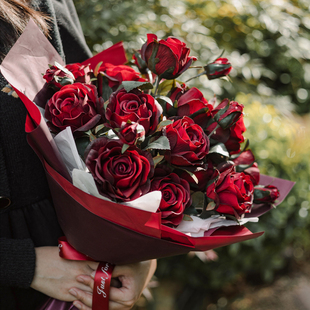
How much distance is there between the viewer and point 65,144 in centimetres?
63

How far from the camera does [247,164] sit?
0.85 metres

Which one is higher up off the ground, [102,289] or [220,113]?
[220,113]

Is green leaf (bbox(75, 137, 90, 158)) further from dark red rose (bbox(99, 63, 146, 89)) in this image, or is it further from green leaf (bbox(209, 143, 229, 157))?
green leaf (bbox(209, 143, 229, 157))

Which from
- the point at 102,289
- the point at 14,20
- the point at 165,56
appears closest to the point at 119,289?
the point at 102,289

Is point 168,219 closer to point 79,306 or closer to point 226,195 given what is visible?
point 226,195

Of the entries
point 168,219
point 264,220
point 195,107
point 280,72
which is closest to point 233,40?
point 280,72

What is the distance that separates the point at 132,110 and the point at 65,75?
0.68 ft

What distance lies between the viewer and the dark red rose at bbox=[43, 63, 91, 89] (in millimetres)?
677

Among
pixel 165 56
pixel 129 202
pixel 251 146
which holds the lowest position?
pixel 251 146

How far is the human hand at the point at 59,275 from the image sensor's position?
2.65ft

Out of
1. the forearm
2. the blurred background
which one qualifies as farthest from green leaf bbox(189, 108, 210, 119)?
the blurred background

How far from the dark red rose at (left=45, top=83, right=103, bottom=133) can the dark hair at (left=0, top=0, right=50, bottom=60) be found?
30 centimetres

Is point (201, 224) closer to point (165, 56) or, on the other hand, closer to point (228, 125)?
point (228, 125)

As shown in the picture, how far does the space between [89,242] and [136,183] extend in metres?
0.22
